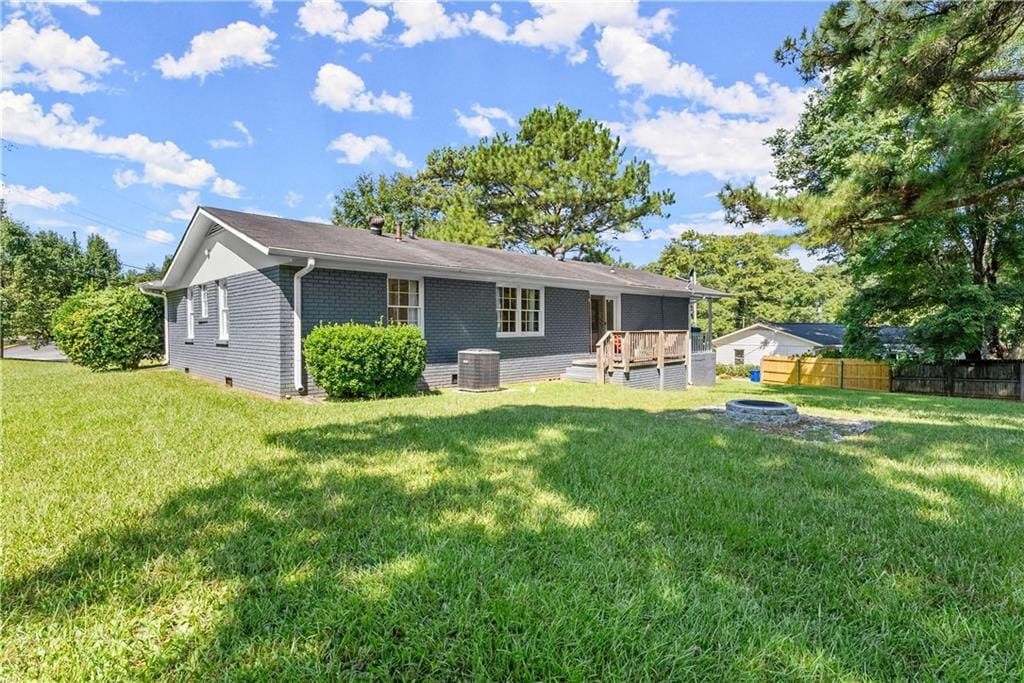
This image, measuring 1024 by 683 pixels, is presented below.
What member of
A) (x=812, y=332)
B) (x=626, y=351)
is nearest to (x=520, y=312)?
(x=626, y=351)

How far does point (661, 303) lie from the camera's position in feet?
57.0

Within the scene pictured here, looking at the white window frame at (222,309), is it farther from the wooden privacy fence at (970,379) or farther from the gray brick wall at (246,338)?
the wooden privacy fence at (970,379)

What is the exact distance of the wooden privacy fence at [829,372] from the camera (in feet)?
61.8

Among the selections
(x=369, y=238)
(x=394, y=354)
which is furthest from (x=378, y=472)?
(x=369, y=238)

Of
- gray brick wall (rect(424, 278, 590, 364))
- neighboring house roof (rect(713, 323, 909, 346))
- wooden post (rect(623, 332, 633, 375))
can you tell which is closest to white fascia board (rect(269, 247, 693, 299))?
gray brick wall (rect(424, 278, 590, 364))

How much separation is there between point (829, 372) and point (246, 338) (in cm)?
2185

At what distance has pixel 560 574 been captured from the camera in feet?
7.84

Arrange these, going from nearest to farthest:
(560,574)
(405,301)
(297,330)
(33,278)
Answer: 1. (560,574)
2. (297,330)
3. (405,301)
4. (33,278)

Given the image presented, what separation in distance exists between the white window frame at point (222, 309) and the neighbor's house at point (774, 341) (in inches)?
1070

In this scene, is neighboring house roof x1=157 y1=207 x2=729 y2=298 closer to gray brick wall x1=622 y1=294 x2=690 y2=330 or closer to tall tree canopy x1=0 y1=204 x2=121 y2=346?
gray brick wall x1=622 y1=294 x2=690 y2=330

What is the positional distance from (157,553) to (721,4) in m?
12.3

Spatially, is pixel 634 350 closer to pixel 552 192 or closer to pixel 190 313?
pixel 190 313

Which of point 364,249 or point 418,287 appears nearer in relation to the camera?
point 364,249

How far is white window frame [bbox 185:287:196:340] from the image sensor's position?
43.8 feet
